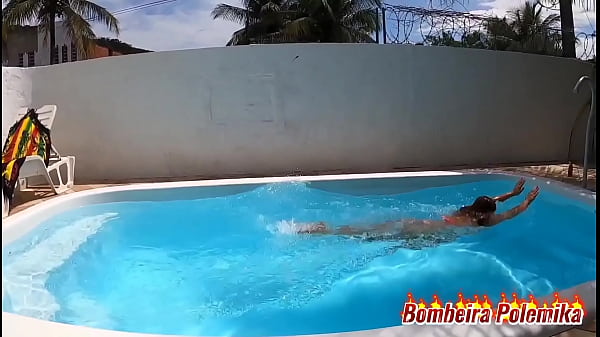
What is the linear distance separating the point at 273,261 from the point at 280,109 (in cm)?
386

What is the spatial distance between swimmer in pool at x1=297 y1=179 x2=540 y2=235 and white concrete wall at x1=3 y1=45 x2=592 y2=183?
2.87m

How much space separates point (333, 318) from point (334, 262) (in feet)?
3.97

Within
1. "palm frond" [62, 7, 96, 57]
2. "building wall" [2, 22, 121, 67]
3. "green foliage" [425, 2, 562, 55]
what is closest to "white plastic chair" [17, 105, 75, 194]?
"green foliage" [425, 2, 562, 55]

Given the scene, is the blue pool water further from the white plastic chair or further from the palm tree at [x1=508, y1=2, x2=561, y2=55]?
the palm tree at [x1=508, y1=2, x2=561, y2=55]

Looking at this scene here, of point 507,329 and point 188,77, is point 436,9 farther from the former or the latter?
point 507,329

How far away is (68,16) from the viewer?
633 inches

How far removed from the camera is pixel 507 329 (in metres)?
2.16

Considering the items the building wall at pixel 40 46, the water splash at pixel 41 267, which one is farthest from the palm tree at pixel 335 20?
the water splash at pixel 41 267

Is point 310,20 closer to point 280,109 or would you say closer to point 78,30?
point 78,30

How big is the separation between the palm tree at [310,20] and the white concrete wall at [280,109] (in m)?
8.76

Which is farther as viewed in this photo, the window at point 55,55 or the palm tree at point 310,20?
the palm tree at point 310,20

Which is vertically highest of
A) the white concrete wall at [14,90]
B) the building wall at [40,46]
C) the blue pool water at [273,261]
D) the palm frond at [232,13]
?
the palm frond at [232,13]

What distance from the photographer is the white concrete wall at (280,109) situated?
8.16 meters

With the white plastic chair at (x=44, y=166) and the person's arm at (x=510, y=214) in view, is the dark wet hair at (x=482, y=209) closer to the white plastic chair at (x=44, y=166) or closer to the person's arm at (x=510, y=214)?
the person's arm at (x=510, y=214)
